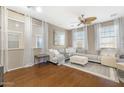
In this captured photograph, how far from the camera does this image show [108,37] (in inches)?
56.8

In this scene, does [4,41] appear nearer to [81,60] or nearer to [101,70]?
[81,60]

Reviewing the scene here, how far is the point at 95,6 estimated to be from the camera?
3.95 ft

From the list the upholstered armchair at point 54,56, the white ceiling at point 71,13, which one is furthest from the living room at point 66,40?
the upholstered armchair at point 54,56

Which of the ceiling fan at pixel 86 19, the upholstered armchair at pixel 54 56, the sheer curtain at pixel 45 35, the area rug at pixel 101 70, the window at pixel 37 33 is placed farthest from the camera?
the upholstered armchair at pixel 54 56

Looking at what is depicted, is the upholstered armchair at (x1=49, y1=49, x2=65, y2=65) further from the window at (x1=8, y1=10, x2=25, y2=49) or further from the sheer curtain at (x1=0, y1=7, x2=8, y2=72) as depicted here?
the sheer curtain at (x1=0, y1=7, x2=8, y2=72)

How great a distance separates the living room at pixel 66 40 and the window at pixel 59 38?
0.09ft

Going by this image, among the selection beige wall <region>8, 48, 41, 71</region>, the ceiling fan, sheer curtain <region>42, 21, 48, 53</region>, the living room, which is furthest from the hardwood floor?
the ceiling fan

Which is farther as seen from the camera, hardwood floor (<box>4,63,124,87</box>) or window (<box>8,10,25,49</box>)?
window (<box>8,10,25,49</box>)

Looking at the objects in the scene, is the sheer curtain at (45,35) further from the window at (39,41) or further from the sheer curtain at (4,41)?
the sheer curtain at (4,41)

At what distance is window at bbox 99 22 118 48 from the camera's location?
1377 mm

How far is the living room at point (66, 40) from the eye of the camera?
4.35 feet

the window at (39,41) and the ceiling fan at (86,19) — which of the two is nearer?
the ceiling fan at (86,19)
